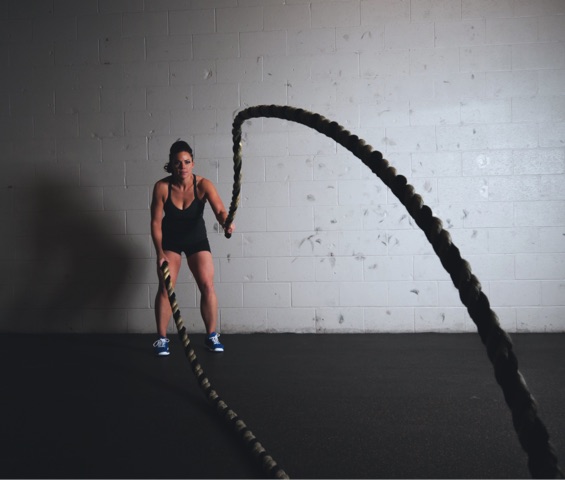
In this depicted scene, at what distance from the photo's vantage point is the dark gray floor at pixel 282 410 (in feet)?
5.72

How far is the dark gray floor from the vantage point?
1.74 metres

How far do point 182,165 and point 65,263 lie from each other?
1.62 meters

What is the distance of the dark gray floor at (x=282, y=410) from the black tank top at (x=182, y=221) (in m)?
0.76

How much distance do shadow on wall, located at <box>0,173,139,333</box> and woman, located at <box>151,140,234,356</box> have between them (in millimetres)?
897

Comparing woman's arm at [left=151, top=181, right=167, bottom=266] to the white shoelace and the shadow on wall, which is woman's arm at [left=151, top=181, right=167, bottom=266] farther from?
the shadow on wall

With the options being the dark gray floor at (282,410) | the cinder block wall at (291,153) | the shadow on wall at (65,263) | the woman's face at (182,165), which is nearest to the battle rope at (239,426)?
the dark gray floor at (282,410)

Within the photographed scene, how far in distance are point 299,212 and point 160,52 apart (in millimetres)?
1680

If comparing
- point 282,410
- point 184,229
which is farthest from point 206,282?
point 282,410

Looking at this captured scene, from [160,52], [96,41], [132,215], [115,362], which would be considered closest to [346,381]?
[115,362]

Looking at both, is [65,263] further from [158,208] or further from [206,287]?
[206,287]

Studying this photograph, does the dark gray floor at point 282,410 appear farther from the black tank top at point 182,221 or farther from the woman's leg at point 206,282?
the black tank top at point 182,221

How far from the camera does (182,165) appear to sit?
343 cm

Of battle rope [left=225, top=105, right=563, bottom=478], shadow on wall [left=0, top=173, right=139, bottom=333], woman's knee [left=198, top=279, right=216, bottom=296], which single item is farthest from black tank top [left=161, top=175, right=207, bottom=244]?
battle rope [left=225, top=105, right=563, bottom=478]

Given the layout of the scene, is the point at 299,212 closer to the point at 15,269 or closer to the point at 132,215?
the point at 132,215
